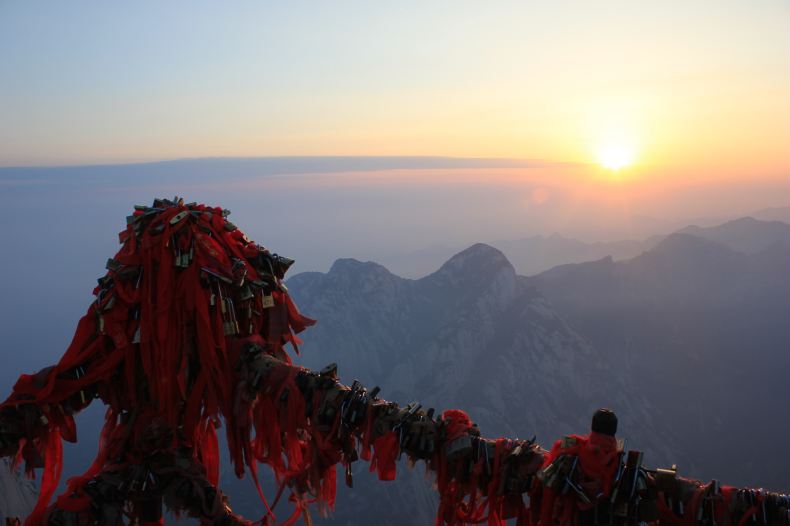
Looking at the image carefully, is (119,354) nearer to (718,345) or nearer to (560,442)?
(560,442)

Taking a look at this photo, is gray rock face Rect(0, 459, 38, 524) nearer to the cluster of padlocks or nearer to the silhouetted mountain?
the cluster of padlocks

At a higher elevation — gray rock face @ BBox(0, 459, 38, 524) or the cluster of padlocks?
the cluster of padlocks

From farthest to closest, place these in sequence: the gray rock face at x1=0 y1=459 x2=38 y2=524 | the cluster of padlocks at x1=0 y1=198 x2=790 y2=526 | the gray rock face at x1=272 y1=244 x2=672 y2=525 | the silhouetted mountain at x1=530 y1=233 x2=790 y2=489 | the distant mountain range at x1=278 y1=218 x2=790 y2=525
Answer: the gray rock face at x1=272 y1=244 x2=672 y2=525 → the distant mountain range at x1=278 y1=218 x2=790 y2=525 → the silhouetted mountain at x1=530 y1=233 x2=790 y2=489 → the gray rock face at x1=0 y1=459 x2=38 y2=524 → the cluster of padlocks at x1=0 y1=198 x2=790 y2=526

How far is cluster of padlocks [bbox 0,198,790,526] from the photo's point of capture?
240 inches

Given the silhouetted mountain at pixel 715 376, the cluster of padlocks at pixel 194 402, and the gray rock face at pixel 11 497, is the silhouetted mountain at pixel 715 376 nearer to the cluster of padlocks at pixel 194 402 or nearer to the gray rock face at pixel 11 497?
the gray rock face at pixel 11 497

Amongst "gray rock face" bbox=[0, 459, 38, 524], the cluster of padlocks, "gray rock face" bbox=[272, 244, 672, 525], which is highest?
the cluster of padlocks

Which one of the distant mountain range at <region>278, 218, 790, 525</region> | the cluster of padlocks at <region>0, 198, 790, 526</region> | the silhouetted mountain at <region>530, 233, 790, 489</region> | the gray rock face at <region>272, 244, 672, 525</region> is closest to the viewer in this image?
the cluster of padlocks at <region>0, 198, 790, 526</region>

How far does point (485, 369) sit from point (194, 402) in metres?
170

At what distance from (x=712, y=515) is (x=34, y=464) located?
21.5ft

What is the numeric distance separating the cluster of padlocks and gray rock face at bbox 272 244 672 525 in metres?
141

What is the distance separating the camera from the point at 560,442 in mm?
5348

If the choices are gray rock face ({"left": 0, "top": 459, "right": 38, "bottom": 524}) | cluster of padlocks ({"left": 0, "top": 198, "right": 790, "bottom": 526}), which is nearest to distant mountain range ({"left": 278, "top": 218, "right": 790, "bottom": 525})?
gray rock face ({"left": 0, "top": 459, "right": 38, "bottom": 524})

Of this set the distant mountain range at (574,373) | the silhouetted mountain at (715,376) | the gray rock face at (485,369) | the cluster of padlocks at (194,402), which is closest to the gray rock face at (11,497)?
the cluster of padlocks at (194,402)

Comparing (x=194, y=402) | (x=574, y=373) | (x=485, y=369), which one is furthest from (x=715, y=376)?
(x=194, y=402)
